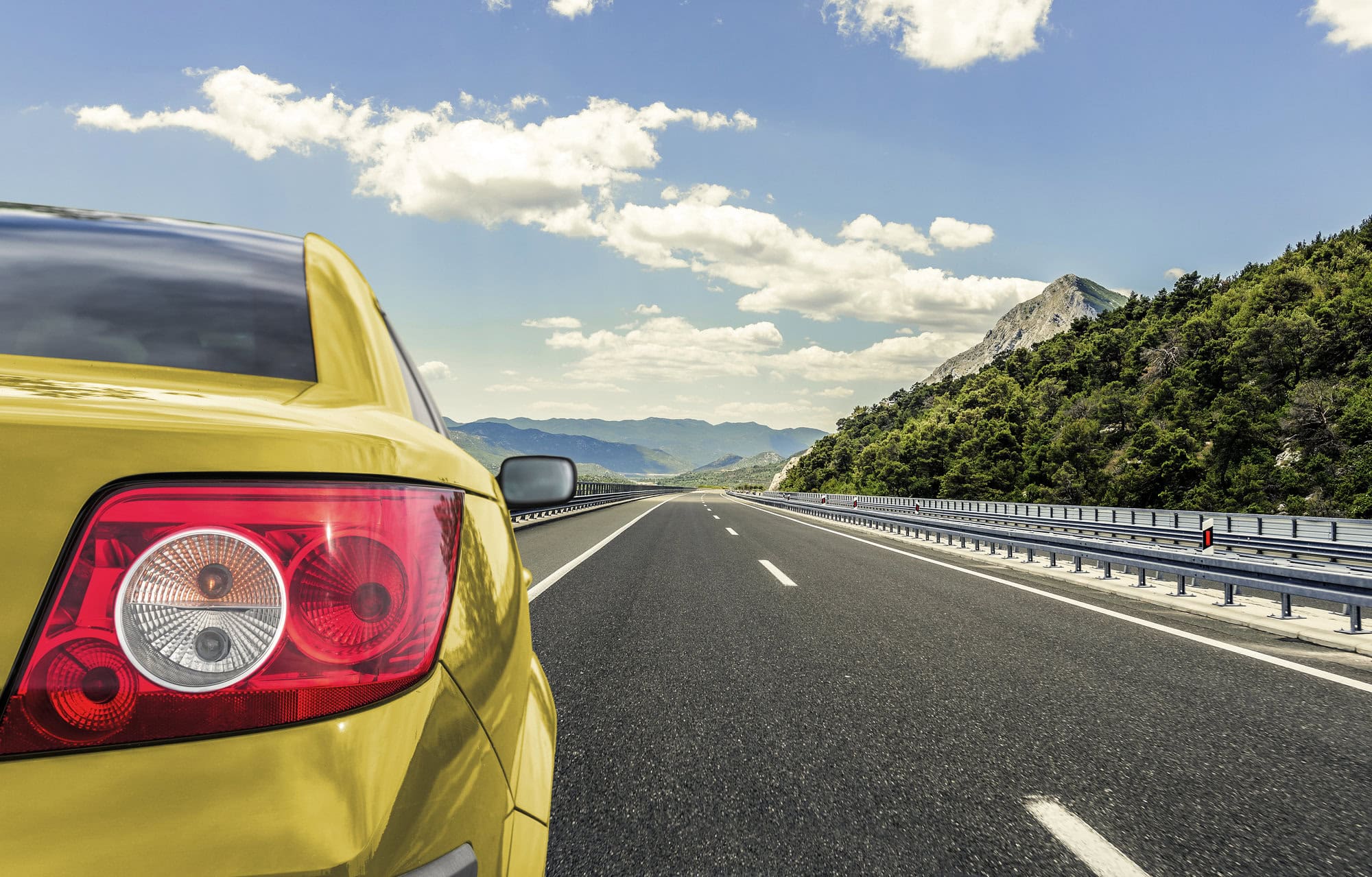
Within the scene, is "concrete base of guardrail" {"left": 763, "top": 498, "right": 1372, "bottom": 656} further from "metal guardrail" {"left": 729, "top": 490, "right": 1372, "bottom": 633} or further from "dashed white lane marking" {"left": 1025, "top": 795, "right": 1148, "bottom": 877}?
"dashed white lane marking" {"left": 1025, "top": 795, "right": 1148, "bottom": 877}

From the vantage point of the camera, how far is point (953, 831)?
9.41ft

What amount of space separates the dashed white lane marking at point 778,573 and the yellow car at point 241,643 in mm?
8524

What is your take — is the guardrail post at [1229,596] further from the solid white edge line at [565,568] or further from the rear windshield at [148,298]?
the rear windshield at [148,298]

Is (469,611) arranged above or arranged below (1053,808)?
above

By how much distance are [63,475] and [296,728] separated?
43 cm

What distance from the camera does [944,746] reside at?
150 inches

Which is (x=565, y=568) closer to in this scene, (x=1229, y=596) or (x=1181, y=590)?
(x=1181, y=590)

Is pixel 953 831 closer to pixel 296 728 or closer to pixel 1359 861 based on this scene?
pixel 1359 861

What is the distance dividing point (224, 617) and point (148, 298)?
56.2 inches

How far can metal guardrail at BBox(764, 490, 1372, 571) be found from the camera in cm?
1579

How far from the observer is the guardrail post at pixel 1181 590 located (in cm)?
876

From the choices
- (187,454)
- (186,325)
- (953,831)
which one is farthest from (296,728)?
(953,831)

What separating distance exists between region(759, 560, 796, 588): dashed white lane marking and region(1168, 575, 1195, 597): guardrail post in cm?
433

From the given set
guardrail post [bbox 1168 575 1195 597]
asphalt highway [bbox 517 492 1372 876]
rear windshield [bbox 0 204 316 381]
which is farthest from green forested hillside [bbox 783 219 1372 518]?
rear windshield [bbox 0 204 316 381]
